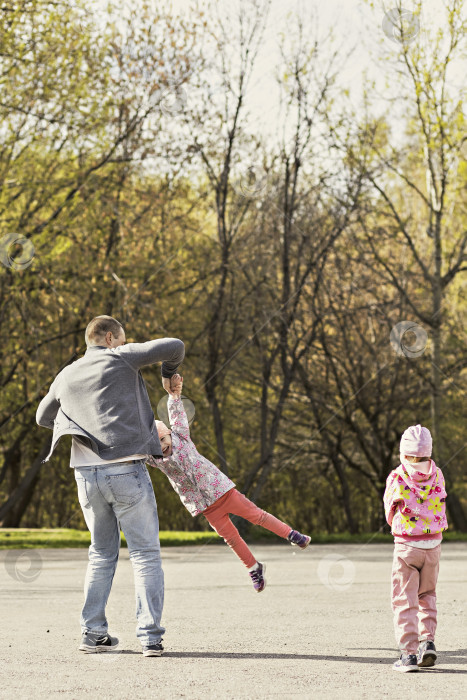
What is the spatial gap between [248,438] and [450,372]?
16.5 ft

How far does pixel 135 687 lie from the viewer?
14.8 feet

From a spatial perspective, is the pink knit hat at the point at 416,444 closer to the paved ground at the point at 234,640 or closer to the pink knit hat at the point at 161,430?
the paved ground at the point at 234,640

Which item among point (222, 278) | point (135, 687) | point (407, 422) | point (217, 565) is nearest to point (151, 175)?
point (222, 278)

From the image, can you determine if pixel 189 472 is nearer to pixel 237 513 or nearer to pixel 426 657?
pixel 237 513

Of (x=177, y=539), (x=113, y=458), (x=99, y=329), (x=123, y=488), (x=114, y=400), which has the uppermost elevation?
(x=99, y=329)

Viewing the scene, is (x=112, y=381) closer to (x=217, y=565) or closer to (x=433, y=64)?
(x=217, y=565)

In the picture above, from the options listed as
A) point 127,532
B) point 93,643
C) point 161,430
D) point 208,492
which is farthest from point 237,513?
point 93,643
